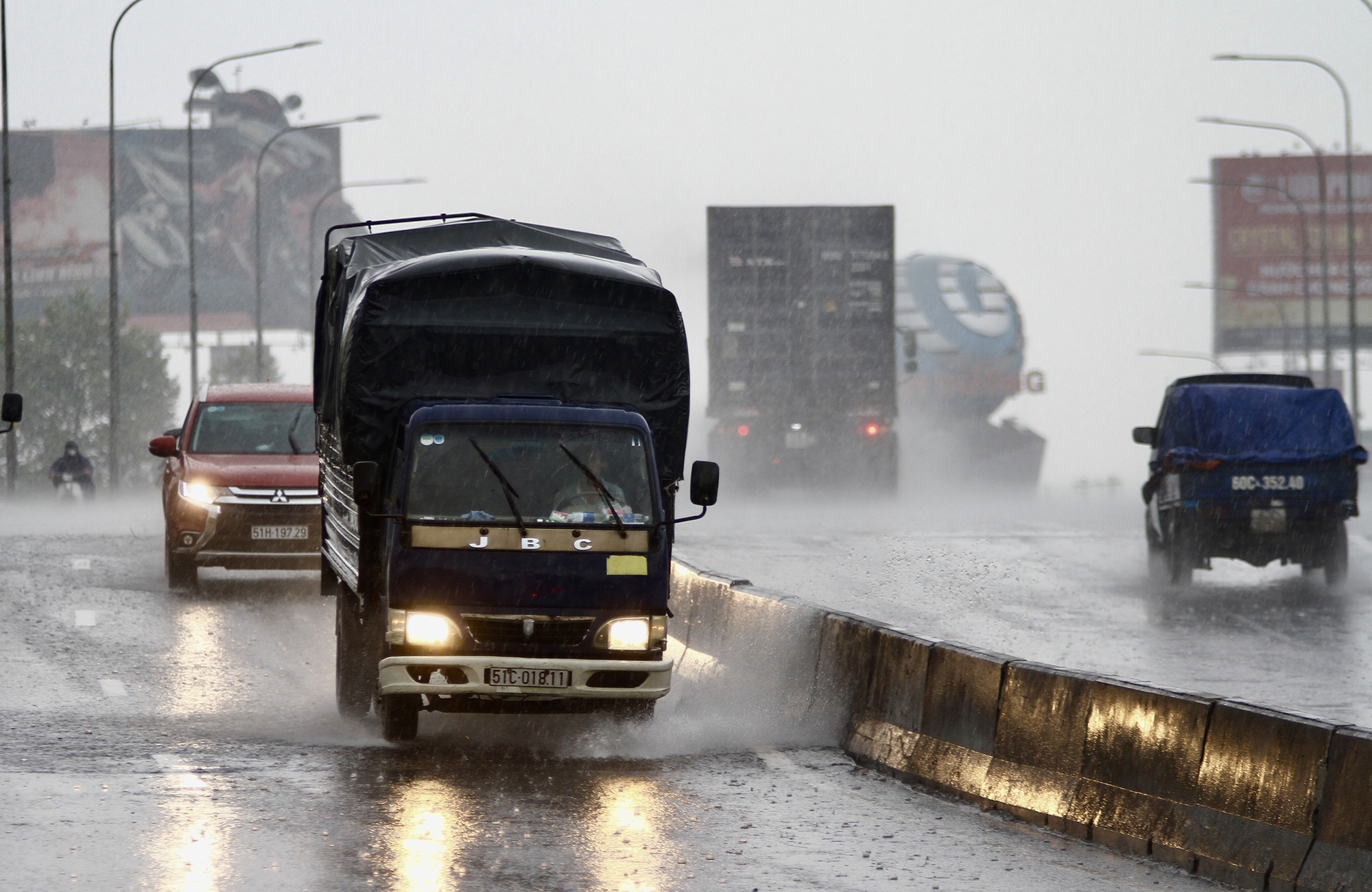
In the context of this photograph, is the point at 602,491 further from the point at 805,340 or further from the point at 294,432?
the point at 805,340

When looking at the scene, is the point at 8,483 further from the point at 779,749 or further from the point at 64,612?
the point at 779,749

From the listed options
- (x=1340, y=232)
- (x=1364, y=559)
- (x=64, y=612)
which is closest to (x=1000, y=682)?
(x=64, y=612)

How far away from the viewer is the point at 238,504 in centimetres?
1695

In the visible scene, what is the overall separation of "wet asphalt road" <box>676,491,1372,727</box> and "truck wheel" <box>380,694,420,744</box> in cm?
255

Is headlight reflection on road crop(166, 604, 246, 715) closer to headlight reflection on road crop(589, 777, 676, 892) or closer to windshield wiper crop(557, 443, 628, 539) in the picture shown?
windshield wiper crop(557, 443, 628, 539)

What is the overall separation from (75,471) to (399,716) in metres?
29.2

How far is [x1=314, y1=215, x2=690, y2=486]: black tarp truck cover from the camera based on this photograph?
11.0 m

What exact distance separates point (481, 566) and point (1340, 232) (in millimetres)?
84236

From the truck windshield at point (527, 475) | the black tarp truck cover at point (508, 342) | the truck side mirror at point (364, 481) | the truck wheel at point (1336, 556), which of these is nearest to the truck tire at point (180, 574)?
the black tarp truck cover at point (508, 342)

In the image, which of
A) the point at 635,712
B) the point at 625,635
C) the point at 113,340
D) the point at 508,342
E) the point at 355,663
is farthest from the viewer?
the point at 113,340

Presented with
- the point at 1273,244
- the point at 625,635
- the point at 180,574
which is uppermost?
the point at 1273,244

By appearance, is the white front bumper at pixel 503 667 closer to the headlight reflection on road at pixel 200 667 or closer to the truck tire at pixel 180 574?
the headlight reflection on road at pixel 200 667

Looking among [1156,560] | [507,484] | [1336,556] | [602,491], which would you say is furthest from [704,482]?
[1156,560]

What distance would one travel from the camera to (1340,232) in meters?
87.5
